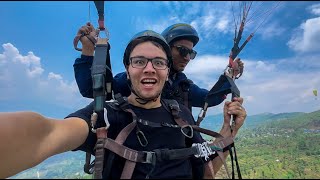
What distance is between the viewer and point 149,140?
7.75 ft

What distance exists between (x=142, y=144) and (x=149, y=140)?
0.10 m

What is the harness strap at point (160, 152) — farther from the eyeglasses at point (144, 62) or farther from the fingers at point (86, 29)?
the fingers at point (86, 29)

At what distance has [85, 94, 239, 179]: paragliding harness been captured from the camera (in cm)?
199

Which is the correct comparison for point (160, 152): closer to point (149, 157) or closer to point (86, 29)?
point (149, 157)

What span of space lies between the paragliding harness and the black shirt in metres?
0.05

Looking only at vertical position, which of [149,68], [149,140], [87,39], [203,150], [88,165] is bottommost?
[88,165]

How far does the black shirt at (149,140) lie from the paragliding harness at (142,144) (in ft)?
0.18

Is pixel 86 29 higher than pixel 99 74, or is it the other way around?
pixel 86 29

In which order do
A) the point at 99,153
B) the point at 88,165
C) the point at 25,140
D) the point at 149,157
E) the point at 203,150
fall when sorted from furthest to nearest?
the point at 88,165 < the point at 203,150 < the point at 149,157 < the point at 99,153 < the point at 25,140

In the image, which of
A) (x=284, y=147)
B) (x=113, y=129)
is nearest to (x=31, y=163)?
A: (x=113, y=129)

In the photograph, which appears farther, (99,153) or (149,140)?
(149,140)

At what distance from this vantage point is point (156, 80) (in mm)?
2623

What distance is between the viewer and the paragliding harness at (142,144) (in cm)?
199

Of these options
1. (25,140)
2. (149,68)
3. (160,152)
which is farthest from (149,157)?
(25,140)
